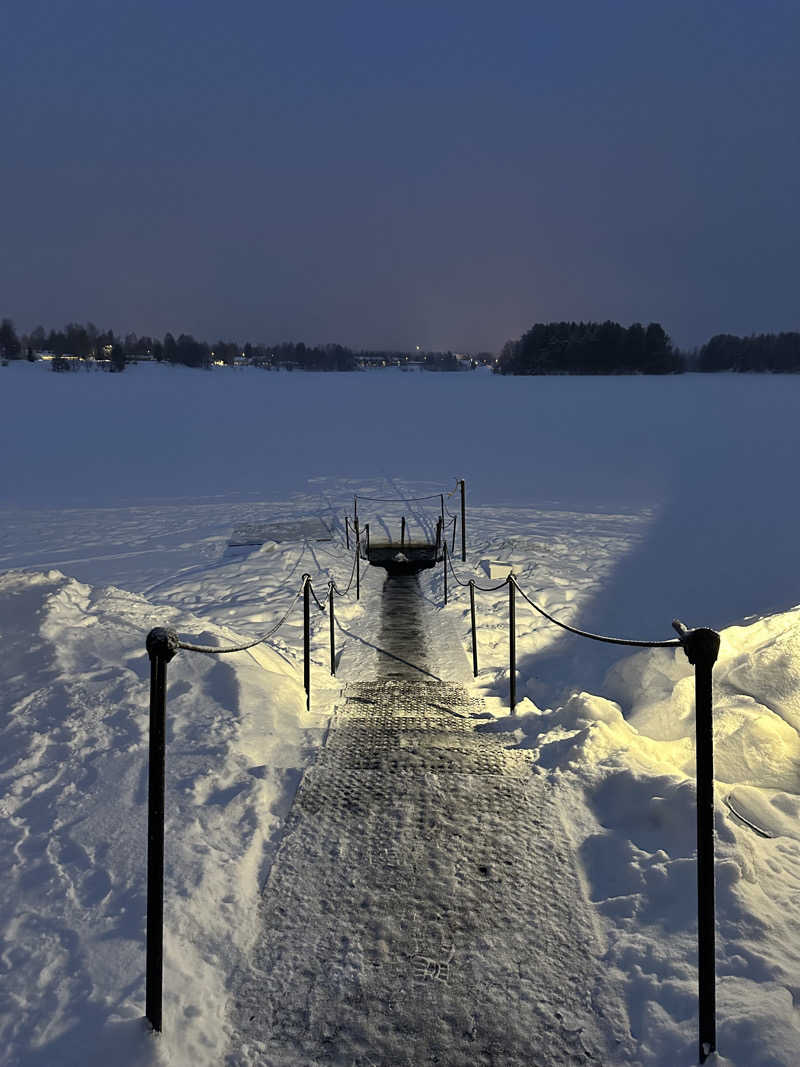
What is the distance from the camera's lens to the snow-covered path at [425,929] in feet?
8.32

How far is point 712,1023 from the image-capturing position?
242 centimetres

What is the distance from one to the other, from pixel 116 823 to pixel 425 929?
1.56m

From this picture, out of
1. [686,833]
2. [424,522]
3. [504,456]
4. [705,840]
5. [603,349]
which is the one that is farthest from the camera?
[603,349]

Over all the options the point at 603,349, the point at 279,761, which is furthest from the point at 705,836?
the point at 603,349

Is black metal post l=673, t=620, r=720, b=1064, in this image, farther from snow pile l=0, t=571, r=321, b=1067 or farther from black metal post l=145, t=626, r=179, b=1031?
black metal post l=145, t=626, r=179, b=1031

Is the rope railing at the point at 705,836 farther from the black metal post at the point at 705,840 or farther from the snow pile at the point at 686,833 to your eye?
the snow pile at the point at 686,833

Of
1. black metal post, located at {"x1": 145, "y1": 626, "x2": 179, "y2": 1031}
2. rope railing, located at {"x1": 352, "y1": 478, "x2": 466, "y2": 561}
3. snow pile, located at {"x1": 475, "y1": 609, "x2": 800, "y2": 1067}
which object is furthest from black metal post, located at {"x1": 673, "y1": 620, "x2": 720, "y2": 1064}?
rope railing, located at {"x1": 352, "y1": 478, "x2": 466, "y2": 561}

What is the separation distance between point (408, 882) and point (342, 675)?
4058 millimetres

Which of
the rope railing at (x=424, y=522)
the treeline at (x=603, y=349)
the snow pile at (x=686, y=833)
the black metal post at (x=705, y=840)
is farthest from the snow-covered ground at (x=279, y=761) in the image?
the treeline at (x=603, y=349)

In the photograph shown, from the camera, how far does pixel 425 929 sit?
119 inches

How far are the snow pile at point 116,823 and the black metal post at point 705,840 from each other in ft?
5.29

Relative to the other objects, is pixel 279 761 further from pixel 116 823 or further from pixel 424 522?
pixel 424 522

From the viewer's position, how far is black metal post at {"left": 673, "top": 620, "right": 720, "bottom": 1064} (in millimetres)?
2410

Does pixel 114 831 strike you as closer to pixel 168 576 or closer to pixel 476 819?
pixel 476 819
